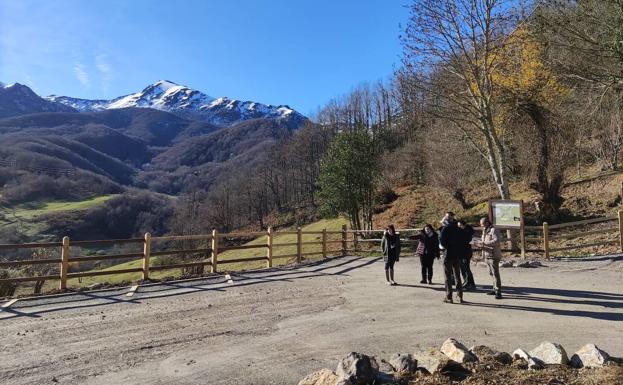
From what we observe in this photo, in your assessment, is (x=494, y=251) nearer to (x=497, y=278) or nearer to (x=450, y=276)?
(x=497, y=278)

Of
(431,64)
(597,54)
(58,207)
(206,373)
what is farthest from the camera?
(58,207)

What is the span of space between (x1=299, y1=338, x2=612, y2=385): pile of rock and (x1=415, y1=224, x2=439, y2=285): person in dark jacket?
6.48m

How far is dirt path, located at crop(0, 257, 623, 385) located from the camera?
6168 millimetres

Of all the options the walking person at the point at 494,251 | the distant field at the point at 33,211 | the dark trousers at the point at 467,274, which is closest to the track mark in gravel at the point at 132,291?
the dark trousers at the point at 467,274

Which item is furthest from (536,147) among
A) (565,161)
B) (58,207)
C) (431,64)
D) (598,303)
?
(58,207)

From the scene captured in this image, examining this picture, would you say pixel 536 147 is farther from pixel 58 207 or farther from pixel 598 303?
pixel 58 207

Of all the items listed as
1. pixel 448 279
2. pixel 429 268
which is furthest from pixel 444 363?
pixel 429 268

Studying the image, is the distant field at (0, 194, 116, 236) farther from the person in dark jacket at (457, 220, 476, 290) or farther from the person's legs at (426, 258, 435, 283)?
the person in dark jacket at (457, 220, 476, 290)

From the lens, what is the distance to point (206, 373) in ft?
19.3

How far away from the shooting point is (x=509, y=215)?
15906 mm

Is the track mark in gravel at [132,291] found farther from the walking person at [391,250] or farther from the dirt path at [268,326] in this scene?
the walking person at [391,250]

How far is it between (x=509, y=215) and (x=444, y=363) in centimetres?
1221

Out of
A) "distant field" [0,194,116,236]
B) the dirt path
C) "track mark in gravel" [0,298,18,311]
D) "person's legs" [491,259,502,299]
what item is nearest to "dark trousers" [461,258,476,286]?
the dirt path

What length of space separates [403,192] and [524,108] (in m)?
19.1
